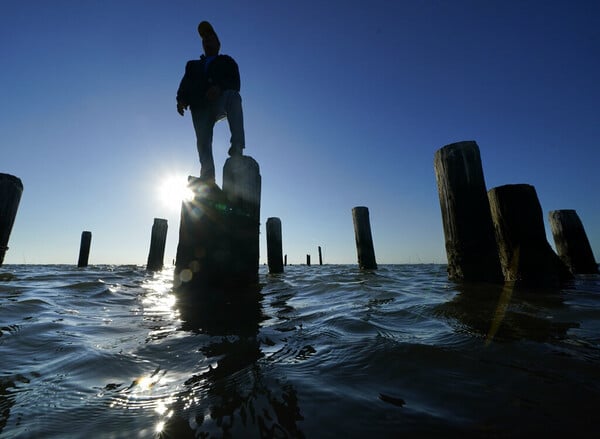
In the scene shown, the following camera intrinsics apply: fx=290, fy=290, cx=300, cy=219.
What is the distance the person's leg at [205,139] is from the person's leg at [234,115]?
8.0 inches

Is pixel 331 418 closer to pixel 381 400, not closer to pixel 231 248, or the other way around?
pixel 381 400

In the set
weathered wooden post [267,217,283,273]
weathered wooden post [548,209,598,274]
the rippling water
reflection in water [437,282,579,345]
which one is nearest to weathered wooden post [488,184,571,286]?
reflection in water [437,282,579,345]

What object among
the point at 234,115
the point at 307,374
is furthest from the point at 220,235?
the point at 307,374

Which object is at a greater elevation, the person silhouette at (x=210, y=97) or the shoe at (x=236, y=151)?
the person silhouette at (x=210, y=97)

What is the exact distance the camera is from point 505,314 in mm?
1991

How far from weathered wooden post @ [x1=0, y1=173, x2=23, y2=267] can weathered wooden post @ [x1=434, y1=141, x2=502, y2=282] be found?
7.49 metres

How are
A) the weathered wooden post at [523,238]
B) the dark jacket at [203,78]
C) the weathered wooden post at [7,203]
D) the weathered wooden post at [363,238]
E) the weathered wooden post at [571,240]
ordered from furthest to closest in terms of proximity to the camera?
the weathered wooden post at [363,238] → the weathered wooden post at [571,240] → the weathered wooden post at [7,203] → the dark jacket at [203,78] → the weathered wooden post at [523,238]

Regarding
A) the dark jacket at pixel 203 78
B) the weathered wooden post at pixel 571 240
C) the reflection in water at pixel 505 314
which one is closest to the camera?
the reflection in water at pixel 505 314

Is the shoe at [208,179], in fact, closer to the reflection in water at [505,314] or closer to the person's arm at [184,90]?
the person's arm at [184,90]

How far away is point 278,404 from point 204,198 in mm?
3204

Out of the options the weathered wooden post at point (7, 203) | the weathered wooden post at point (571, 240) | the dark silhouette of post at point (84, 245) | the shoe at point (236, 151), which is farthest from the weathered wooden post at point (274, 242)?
the dark silhouette of post at point (84, 245)

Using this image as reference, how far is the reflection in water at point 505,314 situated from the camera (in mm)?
1560

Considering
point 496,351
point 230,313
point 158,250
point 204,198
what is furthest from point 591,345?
point 158,250

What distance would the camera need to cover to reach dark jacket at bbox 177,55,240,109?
398 cm
